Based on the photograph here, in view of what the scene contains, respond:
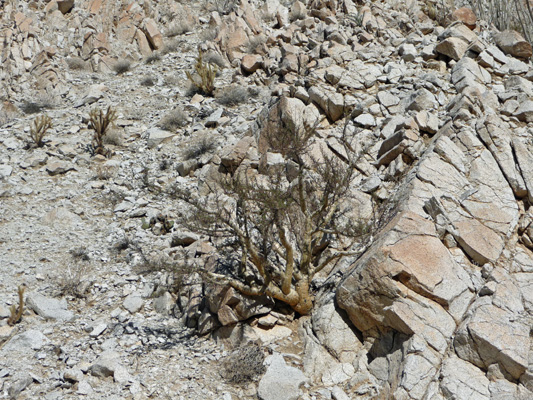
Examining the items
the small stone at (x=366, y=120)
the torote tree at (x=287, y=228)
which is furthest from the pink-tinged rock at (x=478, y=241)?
the small stone at (x=366, y=120)

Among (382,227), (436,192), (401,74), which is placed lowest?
(382,227)

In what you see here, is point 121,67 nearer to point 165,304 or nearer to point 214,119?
point 214,119

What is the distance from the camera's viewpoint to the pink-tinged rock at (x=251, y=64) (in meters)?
13.2

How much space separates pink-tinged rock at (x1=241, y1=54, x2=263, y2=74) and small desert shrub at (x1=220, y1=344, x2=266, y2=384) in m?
8.91

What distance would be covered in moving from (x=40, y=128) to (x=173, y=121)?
3080 mm

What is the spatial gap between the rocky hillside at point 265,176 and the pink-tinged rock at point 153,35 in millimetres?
1526

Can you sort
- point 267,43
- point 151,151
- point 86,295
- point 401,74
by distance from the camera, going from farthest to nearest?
point 267,43, point 151,151, point 401,74, point 86,295

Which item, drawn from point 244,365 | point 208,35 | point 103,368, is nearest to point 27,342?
point 103,368

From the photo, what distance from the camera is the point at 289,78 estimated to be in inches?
460

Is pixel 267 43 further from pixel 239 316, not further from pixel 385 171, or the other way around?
pixel 239 316

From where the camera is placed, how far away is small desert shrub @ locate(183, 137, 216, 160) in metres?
10.4

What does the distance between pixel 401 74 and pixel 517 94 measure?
2402 mm

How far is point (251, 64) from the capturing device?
13203 millimetres

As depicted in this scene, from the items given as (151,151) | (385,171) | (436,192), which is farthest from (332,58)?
(436,192)
